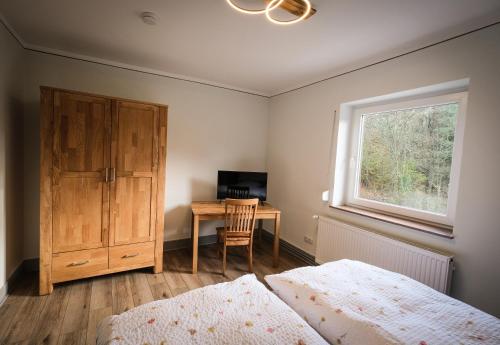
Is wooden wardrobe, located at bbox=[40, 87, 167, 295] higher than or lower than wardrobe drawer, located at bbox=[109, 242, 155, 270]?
higher

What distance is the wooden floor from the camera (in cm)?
182

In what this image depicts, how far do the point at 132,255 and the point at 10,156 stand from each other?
1443mm

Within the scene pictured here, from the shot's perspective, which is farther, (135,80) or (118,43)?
(135,80)

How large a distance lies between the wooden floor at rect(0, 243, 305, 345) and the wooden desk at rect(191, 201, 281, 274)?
9.1 inches

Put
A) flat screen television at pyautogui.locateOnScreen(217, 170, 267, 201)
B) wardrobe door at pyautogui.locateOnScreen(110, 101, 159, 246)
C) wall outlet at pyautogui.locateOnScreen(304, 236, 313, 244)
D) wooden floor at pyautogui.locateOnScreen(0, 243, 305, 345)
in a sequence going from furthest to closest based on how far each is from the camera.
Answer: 1. flat screen television at pyautogui.locateOnScreen(217, 170, 267, 201)
2. wall outlet at pyautogui.locateOnScreen(304, 236, 313, 244)
3. wardrobe door at pyautogui.locateOnScreen(110, 101, 159, 246)
4. wooden floor at pyautogui.locateOnScreen(0, 243, 305, 345)

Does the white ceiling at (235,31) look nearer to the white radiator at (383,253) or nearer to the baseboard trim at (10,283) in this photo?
the white radiator at (383,253)

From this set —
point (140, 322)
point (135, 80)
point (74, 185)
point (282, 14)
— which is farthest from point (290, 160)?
point (140, 322)

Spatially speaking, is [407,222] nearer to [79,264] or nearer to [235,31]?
[235,31]

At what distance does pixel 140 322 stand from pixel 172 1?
1942mm

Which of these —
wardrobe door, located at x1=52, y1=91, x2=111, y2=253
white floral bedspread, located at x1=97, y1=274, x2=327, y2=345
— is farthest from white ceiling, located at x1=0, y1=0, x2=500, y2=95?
white floral bedspread, located at x1=97, y1=274, x2=327, y2=345

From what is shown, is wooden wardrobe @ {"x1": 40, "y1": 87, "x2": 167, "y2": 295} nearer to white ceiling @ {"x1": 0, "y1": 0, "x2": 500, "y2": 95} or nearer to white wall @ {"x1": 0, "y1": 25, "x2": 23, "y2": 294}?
white wall @ {"x1": 0, "y1": 25, "x2": 23, "y2": 294}

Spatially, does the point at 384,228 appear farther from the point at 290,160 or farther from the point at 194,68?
the point at 194,68

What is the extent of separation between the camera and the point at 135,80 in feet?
9.98

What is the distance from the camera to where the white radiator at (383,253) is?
188 centimetres
